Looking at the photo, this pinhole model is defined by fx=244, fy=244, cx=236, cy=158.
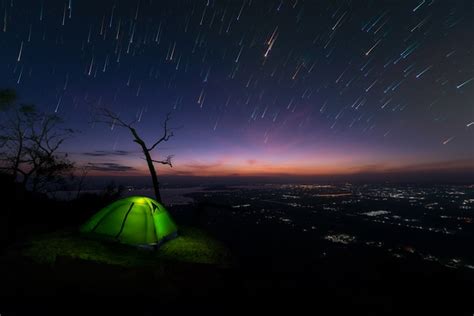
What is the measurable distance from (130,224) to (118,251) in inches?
43.5

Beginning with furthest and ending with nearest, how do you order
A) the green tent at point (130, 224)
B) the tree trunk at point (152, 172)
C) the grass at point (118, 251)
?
1. the tree trunk at point (152, 172)
2. the green tent at point (130, 224)
3. the grass at point (118, 251)

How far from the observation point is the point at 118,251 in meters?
8.40

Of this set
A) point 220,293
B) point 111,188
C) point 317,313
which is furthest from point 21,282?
point 111,188

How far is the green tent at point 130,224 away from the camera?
9070mm

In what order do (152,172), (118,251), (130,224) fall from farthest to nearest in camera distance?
(152,172) < (130,224) < (118,251)

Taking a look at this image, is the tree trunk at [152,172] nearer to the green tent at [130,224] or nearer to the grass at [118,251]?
the grass at [118,251]

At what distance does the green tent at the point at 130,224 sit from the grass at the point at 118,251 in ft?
0.99

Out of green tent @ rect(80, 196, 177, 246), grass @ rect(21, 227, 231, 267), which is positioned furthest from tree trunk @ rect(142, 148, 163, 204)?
green tent @ rect(80, 196, 177, 246)

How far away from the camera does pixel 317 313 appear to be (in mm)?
6273

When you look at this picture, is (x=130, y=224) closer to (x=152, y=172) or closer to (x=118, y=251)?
(x=118, y=251)

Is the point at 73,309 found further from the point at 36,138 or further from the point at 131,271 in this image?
the point at 36,138

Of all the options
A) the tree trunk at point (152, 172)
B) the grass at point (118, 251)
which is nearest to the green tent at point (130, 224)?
the grass at point (118, 251)

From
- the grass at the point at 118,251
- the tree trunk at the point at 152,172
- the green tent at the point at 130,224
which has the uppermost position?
the tree trunk at the point at 152,172

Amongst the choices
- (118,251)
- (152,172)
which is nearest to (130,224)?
(118,251)
